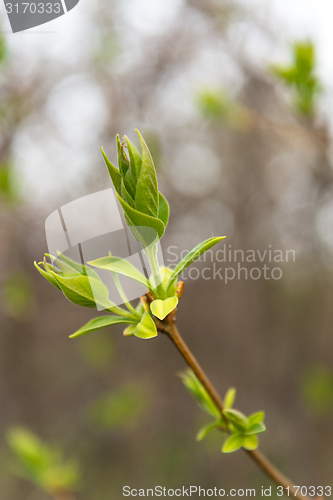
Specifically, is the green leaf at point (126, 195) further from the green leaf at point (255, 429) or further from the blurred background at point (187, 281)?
the blurred background at point (187, 281)

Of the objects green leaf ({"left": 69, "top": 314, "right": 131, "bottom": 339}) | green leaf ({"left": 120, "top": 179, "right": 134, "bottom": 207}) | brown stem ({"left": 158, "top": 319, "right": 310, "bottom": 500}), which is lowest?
brown stem ({"left": 158, "top": 319, "right": 310, "bottom": 500})

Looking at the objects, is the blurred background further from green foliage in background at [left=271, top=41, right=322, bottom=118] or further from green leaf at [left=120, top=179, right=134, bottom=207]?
green leaf at [left=120, top=179, right=134, bottom=207]

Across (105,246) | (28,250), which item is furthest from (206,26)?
(105,246)

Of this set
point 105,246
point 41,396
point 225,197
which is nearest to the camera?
point 105,246

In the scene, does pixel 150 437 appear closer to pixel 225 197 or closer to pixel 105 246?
pixel 225 197

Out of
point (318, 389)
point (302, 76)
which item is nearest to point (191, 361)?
point (302, 76)

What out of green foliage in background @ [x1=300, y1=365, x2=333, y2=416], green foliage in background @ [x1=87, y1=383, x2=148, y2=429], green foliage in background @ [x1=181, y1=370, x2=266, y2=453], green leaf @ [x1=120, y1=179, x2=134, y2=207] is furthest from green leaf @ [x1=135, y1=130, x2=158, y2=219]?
green foliage in background @ [x1=87, y1=383, x2=148, y2=429]
